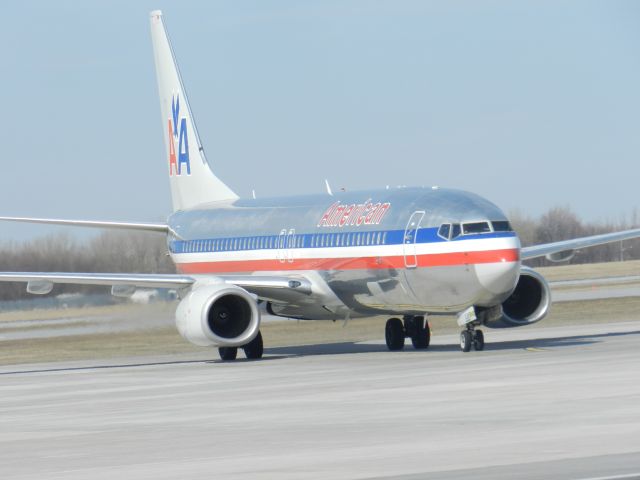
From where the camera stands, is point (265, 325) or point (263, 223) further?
point (265, 325)

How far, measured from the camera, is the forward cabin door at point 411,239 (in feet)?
96.1

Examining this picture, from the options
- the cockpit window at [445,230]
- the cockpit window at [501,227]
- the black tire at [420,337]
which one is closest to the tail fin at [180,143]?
the black tire at [420,337]

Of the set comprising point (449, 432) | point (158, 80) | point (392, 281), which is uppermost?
point (158, 80)

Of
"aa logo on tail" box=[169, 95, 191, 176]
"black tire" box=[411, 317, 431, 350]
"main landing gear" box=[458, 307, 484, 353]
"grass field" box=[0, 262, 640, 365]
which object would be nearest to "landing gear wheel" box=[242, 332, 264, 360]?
"grass field" box=[0, 262, 640, 365]

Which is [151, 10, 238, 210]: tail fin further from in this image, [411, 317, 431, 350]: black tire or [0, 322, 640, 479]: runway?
[0, 322, 640, 479]: runway

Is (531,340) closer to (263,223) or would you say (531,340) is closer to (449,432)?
(263,223)

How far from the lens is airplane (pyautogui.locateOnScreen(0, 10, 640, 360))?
28.5 meters

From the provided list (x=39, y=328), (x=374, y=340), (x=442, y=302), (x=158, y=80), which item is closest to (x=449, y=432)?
(x=442, y=302)

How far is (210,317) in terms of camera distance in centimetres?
3164

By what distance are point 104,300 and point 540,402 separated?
101 feet

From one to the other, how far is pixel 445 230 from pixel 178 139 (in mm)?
15101

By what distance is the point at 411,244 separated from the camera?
2942 cm

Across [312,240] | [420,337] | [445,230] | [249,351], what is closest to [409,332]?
[420,337]

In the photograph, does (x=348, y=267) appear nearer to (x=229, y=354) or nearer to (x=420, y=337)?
(x=420, y=337)
